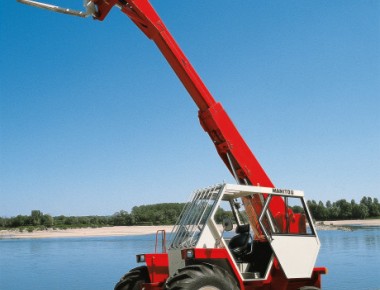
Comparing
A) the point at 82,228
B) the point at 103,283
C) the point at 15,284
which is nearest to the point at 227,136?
the point at 103,283

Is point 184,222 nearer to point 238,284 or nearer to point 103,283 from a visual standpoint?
point 238,284

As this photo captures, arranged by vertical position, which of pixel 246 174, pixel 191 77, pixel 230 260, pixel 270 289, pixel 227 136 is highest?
pixel 191 77

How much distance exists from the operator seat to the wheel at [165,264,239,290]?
1654mm

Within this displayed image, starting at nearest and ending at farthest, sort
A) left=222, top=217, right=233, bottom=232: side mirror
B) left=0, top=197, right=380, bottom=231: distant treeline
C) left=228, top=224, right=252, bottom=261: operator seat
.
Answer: left=222, top=217, right=233, bottom=232: side mirror → left=228, top=224, right=252, bottom=261: operator seat → left=0, top=197, right=380, bottom=231: distant treeline

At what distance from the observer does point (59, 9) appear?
9484mm

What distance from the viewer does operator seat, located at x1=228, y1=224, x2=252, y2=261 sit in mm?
9867

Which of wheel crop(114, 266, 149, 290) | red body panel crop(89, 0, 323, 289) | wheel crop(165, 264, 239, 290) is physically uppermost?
red body panel crop(89, 0, 323, 289)

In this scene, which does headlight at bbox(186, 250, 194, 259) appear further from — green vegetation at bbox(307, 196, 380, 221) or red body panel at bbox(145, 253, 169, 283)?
green vegetation at bbox(307, 196, 380, 221)

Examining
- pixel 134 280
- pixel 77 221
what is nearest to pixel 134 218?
pixel 77 221

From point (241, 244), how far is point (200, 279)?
237 cm

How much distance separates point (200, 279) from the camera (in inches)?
307

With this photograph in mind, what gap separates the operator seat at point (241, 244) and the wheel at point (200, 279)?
1.65 meters

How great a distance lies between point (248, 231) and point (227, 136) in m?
2.03

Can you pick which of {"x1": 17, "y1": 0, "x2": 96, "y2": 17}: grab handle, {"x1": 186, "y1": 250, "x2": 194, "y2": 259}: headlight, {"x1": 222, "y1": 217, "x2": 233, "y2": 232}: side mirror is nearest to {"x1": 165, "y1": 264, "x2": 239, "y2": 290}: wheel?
{"x1": 186, "y1": 250, "x2": 194, "y2": 259}: headlight
